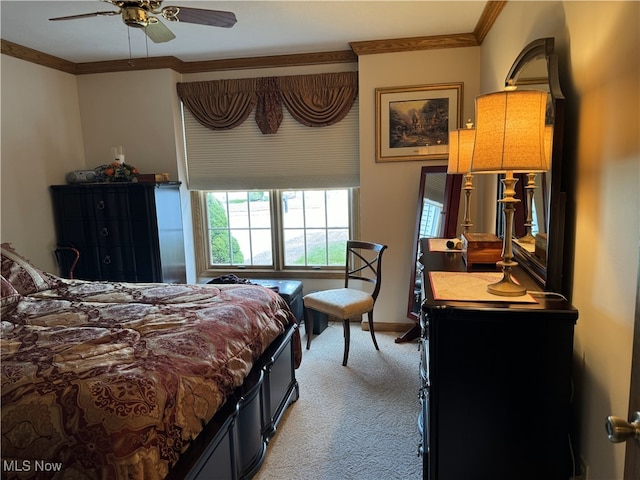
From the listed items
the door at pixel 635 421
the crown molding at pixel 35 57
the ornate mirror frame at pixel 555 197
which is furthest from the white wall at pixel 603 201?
the crown molding at pixel 35 57

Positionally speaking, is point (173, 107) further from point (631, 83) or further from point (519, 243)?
point (631, 83)

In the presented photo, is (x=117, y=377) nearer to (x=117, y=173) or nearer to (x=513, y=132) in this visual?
(x=513, y=132)

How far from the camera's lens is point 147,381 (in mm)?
1401

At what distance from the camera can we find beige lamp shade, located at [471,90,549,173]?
1.30 metres

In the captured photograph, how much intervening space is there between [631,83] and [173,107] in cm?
384

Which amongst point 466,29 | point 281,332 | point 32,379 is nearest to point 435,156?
point 466,29

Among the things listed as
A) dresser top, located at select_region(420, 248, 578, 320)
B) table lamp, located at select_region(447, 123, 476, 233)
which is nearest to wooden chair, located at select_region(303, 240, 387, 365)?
table lamp, located at select_region(447, 123, 476, 233)

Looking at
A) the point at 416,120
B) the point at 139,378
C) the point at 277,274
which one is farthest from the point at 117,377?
the point at 416,120

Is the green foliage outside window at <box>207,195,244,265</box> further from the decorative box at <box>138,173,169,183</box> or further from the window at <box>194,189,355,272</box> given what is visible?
the decorative box at <box>138,173,169,183</box>

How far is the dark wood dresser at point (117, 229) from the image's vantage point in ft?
12.2

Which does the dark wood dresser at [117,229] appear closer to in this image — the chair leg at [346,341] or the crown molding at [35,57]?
the crown molding at [35,57]

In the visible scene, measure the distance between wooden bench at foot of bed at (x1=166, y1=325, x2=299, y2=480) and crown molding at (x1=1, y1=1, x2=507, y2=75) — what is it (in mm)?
2551

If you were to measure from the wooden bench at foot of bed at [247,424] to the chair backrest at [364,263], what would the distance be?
1139mm

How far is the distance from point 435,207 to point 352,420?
1933 mm
